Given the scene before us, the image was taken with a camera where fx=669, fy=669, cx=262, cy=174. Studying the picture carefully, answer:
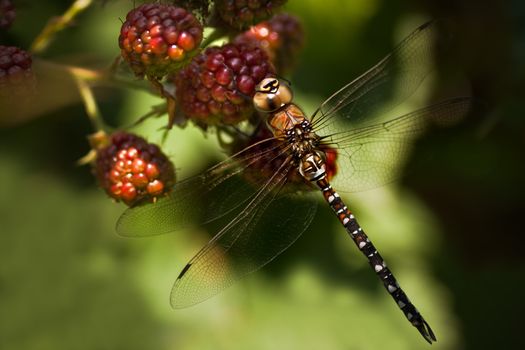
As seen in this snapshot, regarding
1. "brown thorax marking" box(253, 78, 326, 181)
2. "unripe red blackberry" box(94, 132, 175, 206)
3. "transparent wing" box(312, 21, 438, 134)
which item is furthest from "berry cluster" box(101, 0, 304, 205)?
"transparent wing" box(312, 21, 438, 134)

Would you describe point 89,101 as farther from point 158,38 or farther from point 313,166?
point 313,166

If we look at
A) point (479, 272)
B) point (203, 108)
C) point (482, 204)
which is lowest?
point (479, 272)

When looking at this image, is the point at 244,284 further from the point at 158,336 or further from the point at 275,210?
the point at 275,210

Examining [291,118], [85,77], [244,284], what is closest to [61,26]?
[85,77]

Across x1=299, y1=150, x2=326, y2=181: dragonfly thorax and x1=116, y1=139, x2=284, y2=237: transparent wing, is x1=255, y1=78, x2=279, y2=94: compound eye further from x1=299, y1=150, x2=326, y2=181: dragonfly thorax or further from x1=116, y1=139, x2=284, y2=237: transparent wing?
x1=299, y1=150, x2=326, y2=181: dragonfly thorax

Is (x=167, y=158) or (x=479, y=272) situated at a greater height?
(x=167, y=158)

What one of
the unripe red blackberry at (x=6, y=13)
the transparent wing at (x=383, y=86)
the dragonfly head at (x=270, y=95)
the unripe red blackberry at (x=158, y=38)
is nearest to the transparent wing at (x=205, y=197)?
the dragonfly head at (x=270, y=95)

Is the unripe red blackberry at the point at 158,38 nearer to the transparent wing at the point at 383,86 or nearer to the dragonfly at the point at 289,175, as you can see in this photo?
the dragonfly at the point at 289,175

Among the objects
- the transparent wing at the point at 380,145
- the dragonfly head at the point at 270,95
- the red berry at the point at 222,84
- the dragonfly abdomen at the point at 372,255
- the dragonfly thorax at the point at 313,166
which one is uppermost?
the red berry at the point at 222,84
